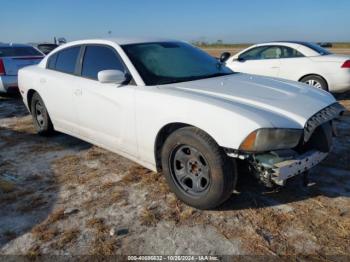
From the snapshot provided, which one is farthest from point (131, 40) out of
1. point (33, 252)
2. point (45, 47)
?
point (45, 47)

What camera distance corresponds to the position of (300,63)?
834cm

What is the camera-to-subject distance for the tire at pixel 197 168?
3018mm

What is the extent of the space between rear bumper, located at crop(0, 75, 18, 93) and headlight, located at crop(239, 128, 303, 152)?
7509 millimetres

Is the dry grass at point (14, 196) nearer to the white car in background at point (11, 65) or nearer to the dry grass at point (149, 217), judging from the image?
the dry grass at point (149, 217)

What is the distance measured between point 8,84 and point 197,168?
701 centimetres

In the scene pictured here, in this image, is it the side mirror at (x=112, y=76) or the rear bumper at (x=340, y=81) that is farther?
the rear bumper at (x=340, y=81)

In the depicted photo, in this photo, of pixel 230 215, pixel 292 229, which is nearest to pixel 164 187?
pixel 230 215

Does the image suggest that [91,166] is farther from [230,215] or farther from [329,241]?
[329,241]

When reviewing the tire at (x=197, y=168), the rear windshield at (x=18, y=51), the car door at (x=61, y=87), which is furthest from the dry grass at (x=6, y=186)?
the rear windshield at (x=18, y=51)

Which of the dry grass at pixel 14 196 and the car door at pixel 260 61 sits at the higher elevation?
the car door at pixel 260 61

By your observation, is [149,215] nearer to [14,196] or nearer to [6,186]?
[14,196]

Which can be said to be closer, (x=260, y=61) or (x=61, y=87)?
(x=61, y=87)

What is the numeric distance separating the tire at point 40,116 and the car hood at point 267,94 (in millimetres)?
2657

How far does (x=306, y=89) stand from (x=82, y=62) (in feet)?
8.97
